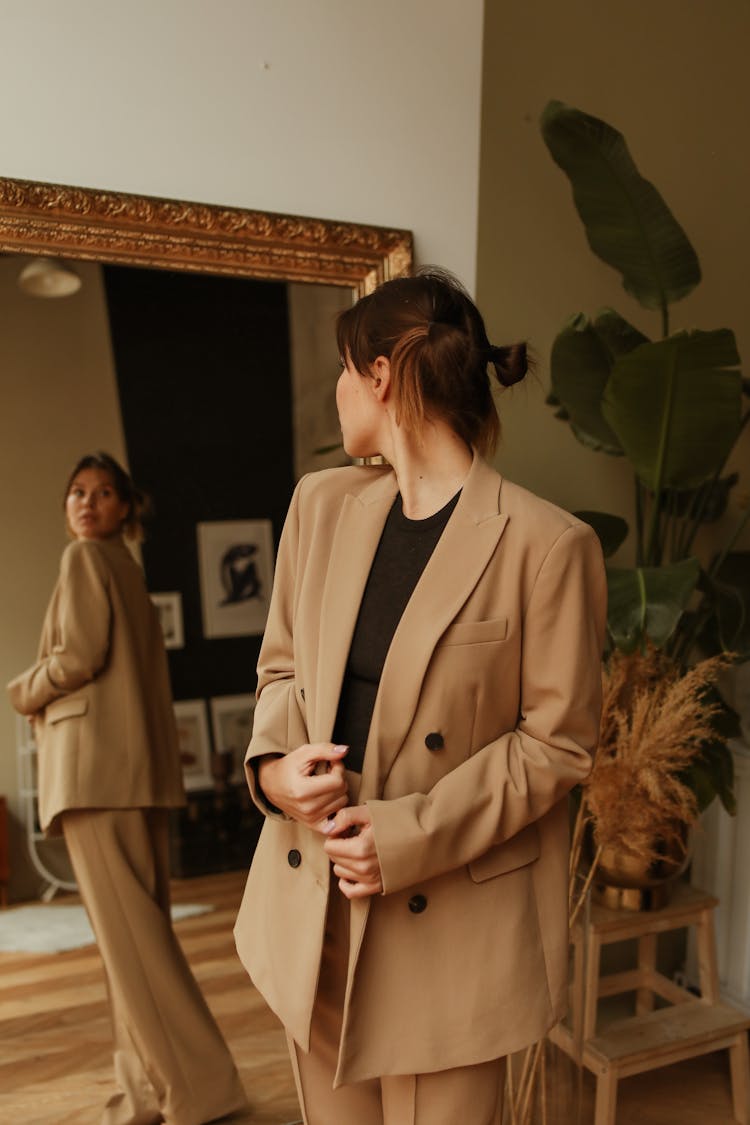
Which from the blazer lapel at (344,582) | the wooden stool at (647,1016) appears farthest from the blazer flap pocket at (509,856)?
the wooden stool at (647,1016)

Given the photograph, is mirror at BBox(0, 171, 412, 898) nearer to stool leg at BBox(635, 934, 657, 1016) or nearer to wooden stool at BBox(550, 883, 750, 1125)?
wooden stool at BBox(550, 883, 750, 1125)

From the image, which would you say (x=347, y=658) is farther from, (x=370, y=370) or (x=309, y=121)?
(x=309, y=121)

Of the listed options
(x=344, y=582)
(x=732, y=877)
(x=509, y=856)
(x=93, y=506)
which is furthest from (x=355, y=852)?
(x=732, y=877)

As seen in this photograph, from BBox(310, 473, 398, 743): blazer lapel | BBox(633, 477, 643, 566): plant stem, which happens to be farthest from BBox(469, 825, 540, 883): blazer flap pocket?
BBox(633, 477, 643, 566): plant stem

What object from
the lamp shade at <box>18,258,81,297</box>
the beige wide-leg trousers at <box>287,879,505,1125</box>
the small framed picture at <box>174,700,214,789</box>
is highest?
the lamp shade at <box>18,258,81,297</box>

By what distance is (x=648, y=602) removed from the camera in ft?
6.40

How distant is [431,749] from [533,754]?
0.45ft

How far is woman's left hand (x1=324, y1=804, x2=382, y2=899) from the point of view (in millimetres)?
1208

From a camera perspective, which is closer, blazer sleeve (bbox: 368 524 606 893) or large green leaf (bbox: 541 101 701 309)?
blazer sleeve (bbox: 368 524 606 893)

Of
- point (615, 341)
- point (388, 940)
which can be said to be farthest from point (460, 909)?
point (615, 341)

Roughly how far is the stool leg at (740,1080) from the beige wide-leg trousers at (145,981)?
50.8 inches

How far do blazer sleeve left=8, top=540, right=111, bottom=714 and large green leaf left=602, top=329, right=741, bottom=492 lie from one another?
3.98 ft

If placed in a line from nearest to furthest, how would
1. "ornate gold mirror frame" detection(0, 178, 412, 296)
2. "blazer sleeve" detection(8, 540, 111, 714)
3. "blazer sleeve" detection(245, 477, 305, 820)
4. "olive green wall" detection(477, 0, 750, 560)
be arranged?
"blazer sleeve" detection(245, 477, 305, 820), "ornate gold mirror frame" detection(0, 178, 412, 296), "blazer sleeve" detection(8, 540, 111, 714), "olive green wall" detection(477, 0, 750, 560)

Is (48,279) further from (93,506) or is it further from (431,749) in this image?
(431,749)
